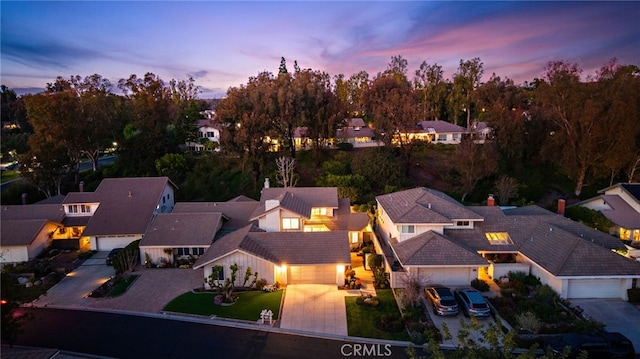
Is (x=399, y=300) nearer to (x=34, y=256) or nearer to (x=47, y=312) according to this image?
(x=47, y=312)

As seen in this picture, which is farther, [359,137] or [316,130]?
[359,137]

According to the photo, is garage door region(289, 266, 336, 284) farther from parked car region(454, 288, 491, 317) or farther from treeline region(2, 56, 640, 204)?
treeline region(2, 56, 640, 204)

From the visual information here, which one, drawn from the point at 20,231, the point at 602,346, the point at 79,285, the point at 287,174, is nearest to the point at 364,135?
the point at 287,174

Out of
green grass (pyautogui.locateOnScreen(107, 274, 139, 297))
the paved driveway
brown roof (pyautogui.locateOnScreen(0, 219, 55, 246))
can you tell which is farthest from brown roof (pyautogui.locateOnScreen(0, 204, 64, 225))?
the paved driveway

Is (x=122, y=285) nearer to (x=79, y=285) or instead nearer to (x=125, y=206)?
(x=79, y=285)

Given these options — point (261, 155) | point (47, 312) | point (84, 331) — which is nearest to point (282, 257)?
point (84, 331)

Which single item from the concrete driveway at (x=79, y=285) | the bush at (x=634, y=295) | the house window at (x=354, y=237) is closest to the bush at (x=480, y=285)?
the bush at (x=634, y=295)

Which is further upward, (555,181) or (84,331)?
(555,181)
